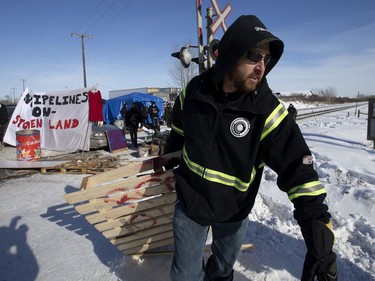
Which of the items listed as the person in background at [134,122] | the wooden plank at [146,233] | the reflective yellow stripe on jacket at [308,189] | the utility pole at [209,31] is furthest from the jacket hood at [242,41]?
the person in background at [134,122]

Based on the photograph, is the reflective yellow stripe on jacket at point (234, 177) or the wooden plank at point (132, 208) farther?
the wooden plank at point (132, 208)

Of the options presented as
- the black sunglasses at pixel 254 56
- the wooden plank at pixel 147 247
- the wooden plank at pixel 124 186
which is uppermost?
the black sunglasses at pixel 254 56

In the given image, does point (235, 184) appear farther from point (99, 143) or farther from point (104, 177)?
point (99, 143)

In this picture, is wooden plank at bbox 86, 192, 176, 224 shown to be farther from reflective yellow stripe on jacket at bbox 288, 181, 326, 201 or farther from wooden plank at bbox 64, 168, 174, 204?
reflective yellow stripe on jacket at bbox 288, 181, 326, 201

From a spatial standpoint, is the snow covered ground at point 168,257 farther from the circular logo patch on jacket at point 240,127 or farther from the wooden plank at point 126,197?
the circular logo patch on jacket at point 240,127

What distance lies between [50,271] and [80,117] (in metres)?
7.95

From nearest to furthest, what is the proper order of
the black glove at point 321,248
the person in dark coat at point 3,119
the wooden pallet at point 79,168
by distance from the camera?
the black glove at point 321,248
the wooden pallet at point 79,168
the person in dark coat at point 3,119

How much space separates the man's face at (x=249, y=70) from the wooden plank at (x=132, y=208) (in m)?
1.26

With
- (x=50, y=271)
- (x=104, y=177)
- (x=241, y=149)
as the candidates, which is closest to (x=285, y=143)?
(x=241, y=149)

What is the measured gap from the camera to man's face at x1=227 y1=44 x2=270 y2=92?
61.4 inches

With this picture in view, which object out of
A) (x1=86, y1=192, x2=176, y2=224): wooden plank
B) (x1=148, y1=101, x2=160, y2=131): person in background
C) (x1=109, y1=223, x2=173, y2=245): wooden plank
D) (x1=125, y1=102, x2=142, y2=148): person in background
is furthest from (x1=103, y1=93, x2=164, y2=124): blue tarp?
(x1=86, y1=192, x2=176, y2=224): wooden plank

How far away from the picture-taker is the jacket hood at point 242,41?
1.50 metres

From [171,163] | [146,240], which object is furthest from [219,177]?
[146,240]

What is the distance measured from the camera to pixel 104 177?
7.83ft
